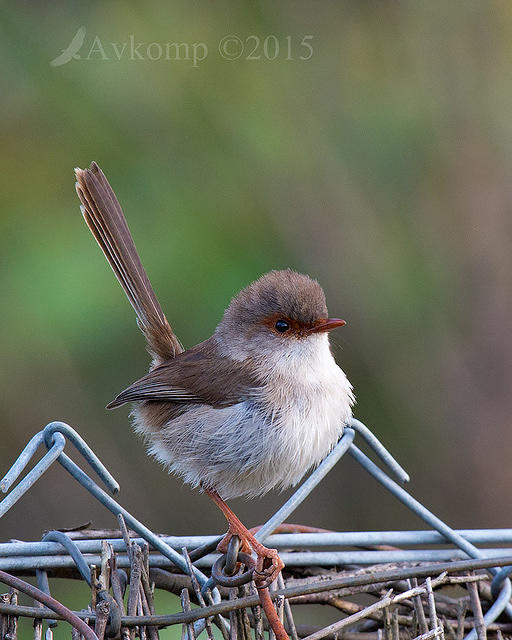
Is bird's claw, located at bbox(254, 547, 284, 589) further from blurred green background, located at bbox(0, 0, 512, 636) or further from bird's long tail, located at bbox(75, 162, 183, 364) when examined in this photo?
blurred green background, located at bbox(0, 0, 512, 636)

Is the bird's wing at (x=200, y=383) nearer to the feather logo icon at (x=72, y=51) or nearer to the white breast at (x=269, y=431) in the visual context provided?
the white breast at (x=269, y=431)

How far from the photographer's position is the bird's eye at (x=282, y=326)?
332cm

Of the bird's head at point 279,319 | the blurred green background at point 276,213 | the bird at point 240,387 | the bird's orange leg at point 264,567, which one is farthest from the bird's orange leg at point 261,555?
the blurred green background at point 276,213

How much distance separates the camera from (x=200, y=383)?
10.7ft

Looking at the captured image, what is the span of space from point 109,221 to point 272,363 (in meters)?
0.84

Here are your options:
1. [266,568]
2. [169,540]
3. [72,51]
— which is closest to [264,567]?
[266,568]

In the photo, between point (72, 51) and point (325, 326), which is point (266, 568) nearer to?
point (325, 326)

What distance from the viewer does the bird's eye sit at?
3.32 m

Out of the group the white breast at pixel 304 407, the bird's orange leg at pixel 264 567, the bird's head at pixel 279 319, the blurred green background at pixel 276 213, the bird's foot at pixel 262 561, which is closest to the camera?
the bird's orange leg at pixel 264 567

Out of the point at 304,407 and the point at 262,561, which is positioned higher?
the point at 304,407

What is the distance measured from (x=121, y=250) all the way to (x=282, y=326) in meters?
0.70

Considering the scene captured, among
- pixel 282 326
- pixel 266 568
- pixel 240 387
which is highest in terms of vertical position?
pixel 282 326

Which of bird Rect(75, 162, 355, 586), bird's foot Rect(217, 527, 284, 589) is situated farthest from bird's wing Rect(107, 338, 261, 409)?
bird's foot Rect(217, 527, 284, 589)

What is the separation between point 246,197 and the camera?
4918 mm
